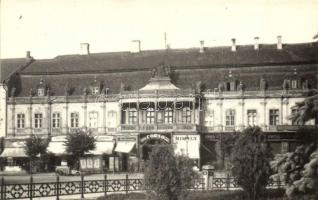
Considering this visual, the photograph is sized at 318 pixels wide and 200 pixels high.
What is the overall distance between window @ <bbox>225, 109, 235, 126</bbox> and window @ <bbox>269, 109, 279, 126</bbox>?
9.95 ft

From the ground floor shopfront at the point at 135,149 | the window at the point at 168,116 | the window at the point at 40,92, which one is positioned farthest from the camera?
the window at the point at 40,92

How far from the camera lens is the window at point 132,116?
52.2 m

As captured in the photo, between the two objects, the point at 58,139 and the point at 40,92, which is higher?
the point at 40,92

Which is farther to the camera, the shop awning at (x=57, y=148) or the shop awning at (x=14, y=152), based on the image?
the shop awning at (x=14, y=152)

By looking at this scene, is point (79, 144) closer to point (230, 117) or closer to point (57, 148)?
point (57, 148)

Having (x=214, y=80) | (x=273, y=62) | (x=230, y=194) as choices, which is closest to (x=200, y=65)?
(x=214, y=80)

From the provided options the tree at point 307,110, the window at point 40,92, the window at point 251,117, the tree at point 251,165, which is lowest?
the tree at point 251,165

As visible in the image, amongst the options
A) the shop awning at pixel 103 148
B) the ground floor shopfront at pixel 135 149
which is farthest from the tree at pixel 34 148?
the shop awning at pixel 103 148

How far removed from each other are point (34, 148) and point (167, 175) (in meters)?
29.9

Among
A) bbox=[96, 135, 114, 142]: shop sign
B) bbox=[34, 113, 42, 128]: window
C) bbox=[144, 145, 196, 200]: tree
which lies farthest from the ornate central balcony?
bbox=[144, 145, 196, 200]: tree

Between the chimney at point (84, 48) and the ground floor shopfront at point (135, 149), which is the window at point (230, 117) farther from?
the chimney at point (84, 48)

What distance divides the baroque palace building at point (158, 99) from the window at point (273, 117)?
8cm

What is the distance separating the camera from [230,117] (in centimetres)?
5091

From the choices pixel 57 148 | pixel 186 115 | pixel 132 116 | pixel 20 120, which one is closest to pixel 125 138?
pixel 132 116
